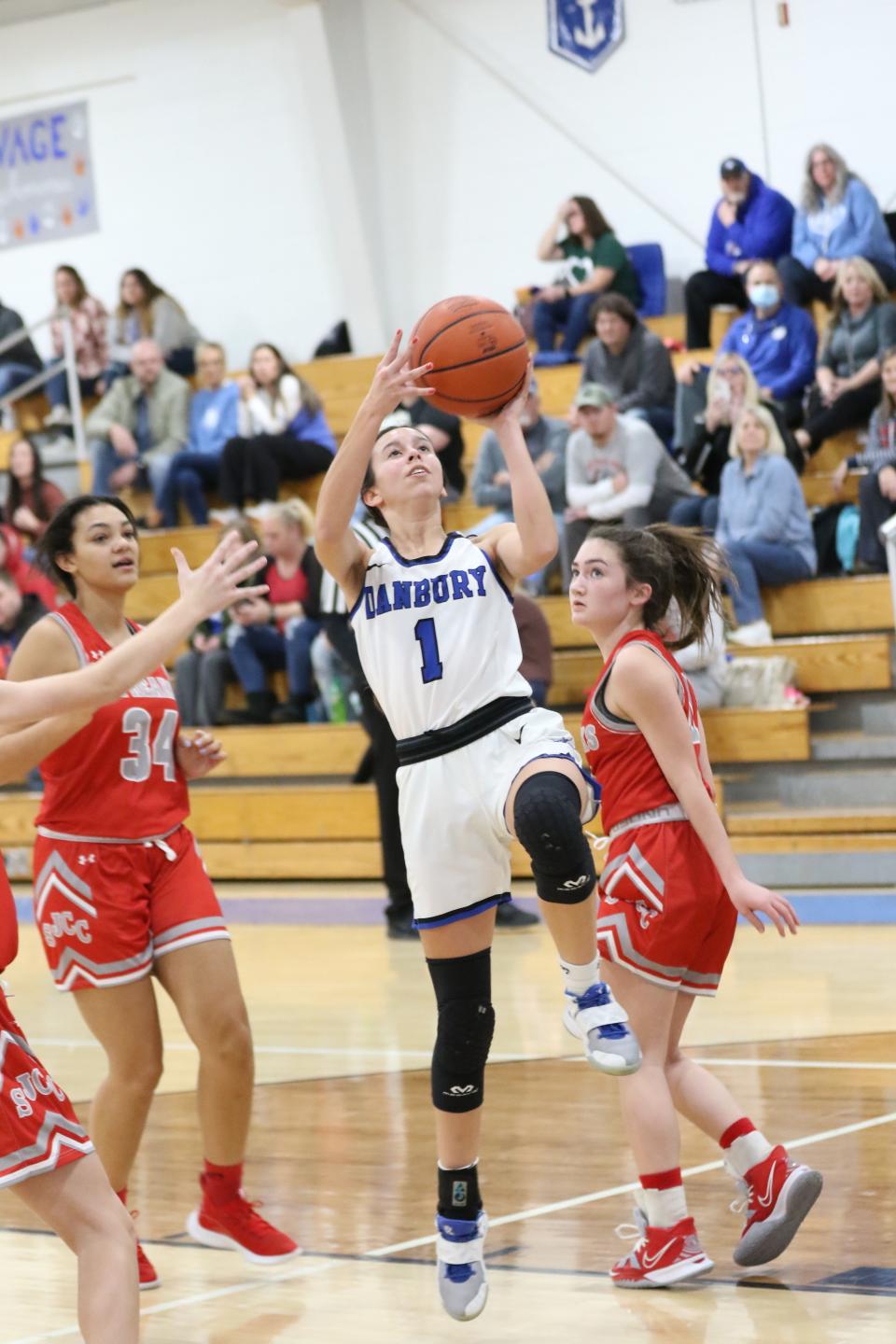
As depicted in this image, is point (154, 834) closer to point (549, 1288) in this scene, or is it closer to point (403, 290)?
point (549, 1288)

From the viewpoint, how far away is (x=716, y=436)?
963 centimetres

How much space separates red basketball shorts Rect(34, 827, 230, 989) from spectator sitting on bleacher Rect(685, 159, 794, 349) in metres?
7.63

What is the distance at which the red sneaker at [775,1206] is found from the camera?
11.9ft

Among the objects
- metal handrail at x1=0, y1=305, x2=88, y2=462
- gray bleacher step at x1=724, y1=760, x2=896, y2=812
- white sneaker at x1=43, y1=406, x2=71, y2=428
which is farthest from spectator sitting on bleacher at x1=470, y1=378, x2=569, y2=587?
white sneaker at x1=43, y1=406, x2=71, y2=428

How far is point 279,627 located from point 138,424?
2.95 meters

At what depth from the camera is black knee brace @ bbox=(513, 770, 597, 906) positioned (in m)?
3.33

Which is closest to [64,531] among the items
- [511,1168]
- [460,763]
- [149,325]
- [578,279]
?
[460,763]

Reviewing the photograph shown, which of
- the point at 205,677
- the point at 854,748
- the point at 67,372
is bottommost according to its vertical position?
the point at 854,748

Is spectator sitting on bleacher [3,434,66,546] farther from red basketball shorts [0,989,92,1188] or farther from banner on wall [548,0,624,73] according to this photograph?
red basketball shorts [0,989,92,1188]

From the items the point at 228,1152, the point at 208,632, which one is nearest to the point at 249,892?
the point at 208,632

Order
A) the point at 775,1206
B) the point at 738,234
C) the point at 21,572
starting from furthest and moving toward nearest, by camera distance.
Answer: the point at 21,572 < the point at 738,234 < the point at 775,1206

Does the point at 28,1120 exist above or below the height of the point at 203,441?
below

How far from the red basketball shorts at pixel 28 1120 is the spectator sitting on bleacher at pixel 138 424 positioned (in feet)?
31.5

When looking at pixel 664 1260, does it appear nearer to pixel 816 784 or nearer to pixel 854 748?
pixel 816 784
